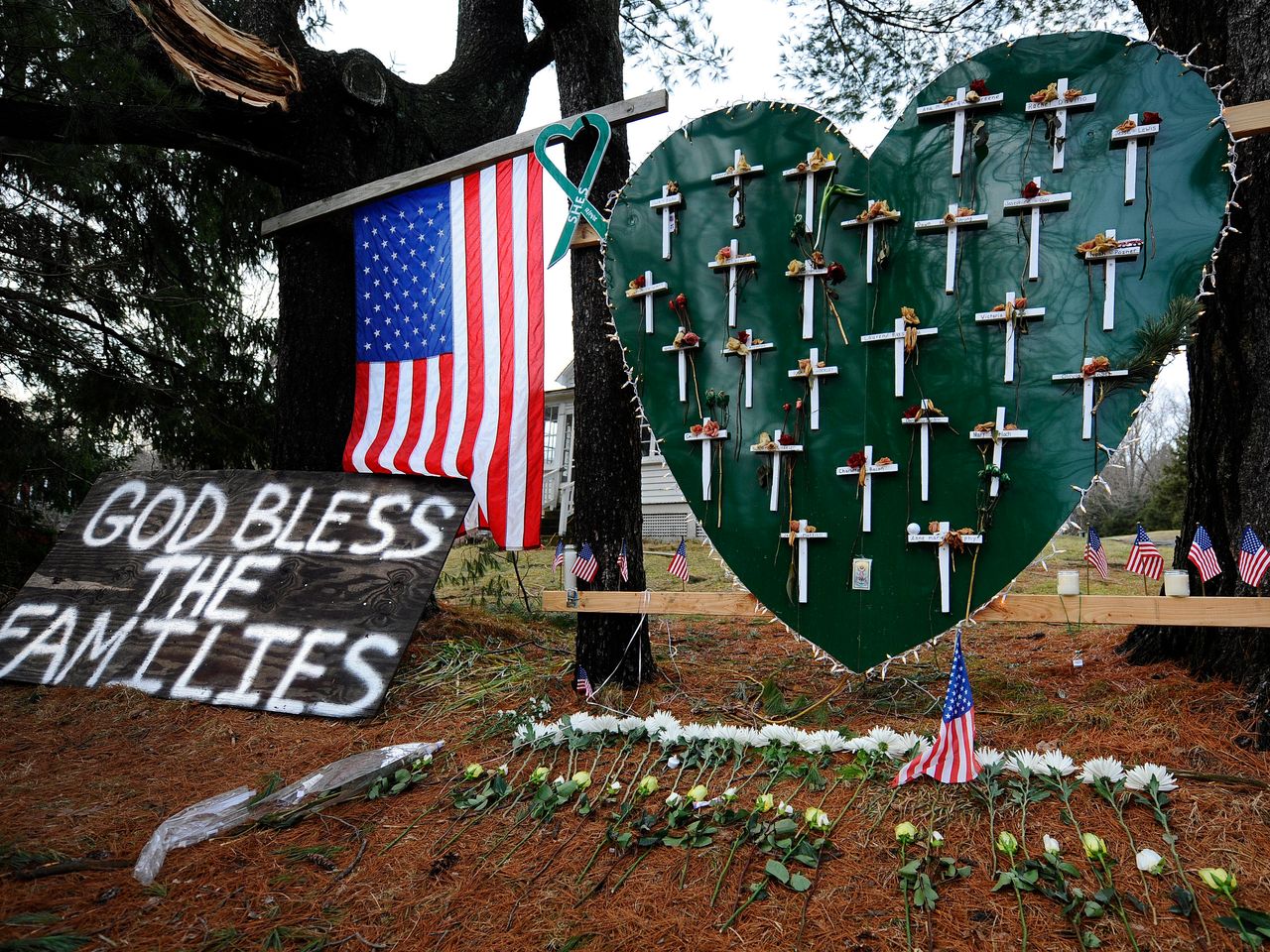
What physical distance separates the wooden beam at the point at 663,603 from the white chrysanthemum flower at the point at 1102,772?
99 centimetres

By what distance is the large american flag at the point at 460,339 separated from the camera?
347 centimetres

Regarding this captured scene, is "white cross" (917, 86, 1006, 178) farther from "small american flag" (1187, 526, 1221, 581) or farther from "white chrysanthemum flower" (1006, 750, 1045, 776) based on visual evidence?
"white chrysanthemum flower" (1006, 750, 1045, 776)

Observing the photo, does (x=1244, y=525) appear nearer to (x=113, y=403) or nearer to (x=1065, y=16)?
(x=1065, y=16)

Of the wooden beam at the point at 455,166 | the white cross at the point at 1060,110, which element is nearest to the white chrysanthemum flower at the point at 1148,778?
the white cross at the point at 1060,110

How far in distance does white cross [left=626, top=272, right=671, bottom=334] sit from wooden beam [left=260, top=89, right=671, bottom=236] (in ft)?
2.73

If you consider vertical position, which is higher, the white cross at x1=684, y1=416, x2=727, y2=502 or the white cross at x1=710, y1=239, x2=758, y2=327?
the white cross at x1=710, y1=239, x2=758, y2=327

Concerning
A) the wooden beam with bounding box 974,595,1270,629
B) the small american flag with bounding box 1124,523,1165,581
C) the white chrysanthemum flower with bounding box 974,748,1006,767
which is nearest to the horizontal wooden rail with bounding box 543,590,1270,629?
the wooden beam with bounding box 974,595,1270,629

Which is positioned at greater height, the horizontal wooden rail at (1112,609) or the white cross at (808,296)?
the white cross at (808,296)

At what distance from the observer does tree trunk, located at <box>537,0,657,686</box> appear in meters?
3.25

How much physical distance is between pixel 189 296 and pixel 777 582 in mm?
4791

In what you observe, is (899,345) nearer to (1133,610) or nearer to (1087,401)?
(1087,401)

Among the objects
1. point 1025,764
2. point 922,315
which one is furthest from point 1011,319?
point 1025,764

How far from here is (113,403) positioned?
5.15 meters

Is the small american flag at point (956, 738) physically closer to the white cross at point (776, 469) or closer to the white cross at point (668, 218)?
the white cross at point (776, 469)
